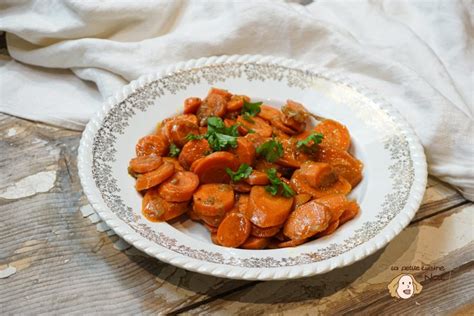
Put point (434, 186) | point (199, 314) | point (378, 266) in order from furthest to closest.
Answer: point (434, 186) < point (378, 266) < point (199, 314)

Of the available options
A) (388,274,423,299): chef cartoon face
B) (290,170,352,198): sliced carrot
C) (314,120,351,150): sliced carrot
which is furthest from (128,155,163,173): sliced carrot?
(388,274,423,299): chef cartoon face

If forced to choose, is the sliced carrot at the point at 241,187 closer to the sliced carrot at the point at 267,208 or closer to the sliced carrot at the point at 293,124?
the sliced carrot at the point at 267,208

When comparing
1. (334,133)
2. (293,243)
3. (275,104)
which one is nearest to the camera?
(293,243)

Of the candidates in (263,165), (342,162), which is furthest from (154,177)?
(342,162)

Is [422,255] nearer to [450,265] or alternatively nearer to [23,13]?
[450,265]

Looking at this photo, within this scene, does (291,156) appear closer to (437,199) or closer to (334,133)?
(334,133)

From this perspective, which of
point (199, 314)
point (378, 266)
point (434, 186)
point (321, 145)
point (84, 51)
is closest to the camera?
point (199, 314)

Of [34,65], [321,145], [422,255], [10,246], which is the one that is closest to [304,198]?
[321,145]

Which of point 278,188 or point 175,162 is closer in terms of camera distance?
point 278,188

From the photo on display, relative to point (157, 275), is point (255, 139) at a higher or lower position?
higher
